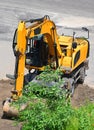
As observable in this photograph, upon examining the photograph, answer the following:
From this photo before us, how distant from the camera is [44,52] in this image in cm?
1577

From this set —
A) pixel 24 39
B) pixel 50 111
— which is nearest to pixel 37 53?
pixel 24 39

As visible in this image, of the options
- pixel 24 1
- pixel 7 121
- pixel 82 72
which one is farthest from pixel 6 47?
pixel 24 1

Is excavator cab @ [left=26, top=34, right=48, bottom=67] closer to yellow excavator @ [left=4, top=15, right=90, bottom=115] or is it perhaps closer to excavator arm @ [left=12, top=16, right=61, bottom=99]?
yellow excavator @ [left=4, top=15, right=90, bottom=115]

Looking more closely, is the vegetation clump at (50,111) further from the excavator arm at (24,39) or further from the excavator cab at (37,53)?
the excavator cab at (37,53)

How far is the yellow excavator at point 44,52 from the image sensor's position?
1337 cm

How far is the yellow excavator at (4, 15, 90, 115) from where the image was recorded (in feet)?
43.9

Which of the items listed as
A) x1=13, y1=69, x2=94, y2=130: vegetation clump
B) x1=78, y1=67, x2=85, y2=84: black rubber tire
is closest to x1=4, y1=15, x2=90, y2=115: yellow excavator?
x1=78, y1=67, x2=85, y2=84: black rubber tire

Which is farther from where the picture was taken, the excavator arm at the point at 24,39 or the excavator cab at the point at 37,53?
the excavator cab at the point at 37,53

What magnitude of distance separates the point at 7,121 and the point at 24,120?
209cm

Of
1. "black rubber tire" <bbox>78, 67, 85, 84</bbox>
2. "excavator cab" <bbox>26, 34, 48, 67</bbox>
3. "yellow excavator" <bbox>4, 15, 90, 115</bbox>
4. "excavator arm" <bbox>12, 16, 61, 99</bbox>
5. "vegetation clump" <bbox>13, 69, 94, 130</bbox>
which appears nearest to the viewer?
"vegetation clump" <bbox>13, 69, 94, 130</bbox>

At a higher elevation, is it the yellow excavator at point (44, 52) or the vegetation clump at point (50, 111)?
the yellow excavator at point (44, 52)

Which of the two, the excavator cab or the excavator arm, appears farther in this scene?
the excavator cab

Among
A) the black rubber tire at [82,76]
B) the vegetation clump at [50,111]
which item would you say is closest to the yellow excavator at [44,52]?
the black rubber tire at [82,76]

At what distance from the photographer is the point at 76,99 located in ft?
54.2
